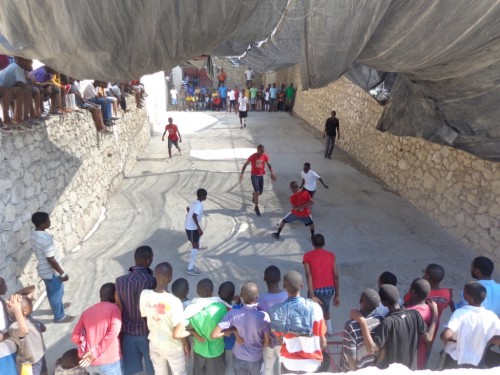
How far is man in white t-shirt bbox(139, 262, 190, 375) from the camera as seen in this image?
325 centimetres

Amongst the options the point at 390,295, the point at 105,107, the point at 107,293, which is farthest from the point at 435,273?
the point at 105,107

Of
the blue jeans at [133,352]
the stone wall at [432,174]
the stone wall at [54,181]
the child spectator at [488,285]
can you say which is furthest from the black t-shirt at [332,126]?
the blue jeans at [133,352]

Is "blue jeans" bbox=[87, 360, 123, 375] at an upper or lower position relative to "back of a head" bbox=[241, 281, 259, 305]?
lower

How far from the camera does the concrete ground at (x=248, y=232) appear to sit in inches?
237

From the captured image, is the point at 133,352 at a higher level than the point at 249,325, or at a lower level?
lower

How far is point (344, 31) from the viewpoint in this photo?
271 centimetres

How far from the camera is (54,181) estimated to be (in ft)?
20.1

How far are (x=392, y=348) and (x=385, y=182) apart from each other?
749 centimetres

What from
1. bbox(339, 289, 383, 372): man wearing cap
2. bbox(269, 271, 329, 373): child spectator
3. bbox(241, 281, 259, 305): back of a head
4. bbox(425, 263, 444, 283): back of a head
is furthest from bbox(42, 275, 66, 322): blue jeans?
bbox(425, 263, 444, 283): back of a head

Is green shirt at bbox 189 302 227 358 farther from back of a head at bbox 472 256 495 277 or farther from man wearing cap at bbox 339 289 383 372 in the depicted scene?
back of a head at bbox 472 256 495 277

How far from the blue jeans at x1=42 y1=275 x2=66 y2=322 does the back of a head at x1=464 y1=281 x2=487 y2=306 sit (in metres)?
4.36

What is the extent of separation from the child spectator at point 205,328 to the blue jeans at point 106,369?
0.65 m

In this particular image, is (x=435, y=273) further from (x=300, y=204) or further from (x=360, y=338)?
(x=300, y=204)

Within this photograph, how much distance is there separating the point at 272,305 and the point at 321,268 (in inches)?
42.7
